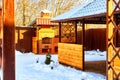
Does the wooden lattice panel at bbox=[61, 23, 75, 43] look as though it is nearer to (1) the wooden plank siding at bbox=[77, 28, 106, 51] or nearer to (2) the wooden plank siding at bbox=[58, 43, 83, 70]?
(1) the wooden plank siding at bbox=[77, 28, 106, 51]

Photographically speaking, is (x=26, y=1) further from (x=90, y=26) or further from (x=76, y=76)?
(x=76, y=76)

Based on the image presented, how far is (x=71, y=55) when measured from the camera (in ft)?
33.3

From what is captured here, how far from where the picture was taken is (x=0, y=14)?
2795mm

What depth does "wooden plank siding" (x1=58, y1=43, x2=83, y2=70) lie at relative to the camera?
30.9ft

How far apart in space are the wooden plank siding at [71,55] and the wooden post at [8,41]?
6749 millimetres

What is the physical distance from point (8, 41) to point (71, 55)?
25.0 feet

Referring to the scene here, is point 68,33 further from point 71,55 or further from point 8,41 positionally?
point 8,41

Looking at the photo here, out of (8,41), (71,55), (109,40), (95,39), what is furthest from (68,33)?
(8,41)

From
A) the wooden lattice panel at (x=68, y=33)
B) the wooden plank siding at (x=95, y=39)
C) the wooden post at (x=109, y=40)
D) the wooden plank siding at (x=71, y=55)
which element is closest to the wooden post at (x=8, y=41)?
the wooden post at (x=109, y=40)

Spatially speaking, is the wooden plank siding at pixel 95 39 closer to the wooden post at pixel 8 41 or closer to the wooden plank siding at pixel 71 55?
the wooden plank siding at pixel 71 55

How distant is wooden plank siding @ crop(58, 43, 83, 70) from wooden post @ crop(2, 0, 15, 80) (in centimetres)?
675

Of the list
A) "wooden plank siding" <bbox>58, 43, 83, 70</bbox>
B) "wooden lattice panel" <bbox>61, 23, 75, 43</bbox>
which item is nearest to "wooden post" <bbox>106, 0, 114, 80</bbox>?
"wooden plank siding" <bbox>58, 43, 83, 70</bbox>

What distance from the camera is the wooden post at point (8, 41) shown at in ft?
8.57

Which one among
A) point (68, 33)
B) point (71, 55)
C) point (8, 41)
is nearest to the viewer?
point (8, 41)
